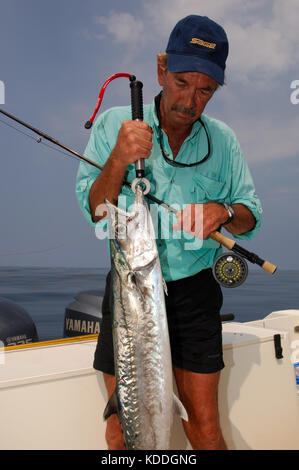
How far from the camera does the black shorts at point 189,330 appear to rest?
201 cm

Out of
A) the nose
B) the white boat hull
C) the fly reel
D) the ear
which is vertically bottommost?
the white boat hull

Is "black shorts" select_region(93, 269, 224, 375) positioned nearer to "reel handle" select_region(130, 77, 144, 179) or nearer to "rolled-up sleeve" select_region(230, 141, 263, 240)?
"rolled-up sleeve" select_region(230, 141, 263, 240)

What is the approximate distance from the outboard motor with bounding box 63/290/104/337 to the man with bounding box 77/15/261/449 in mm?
1993

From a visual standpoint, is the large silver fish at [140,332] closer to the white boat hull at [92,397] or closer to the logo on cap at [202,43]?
the white boat hull at [92,397]

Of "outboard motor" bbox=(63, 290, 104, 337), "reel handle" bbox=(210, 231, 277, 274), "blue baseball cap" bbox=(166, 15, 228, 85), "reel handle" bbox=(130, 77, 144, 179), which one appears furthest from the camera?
"outboard motor" bbox=(63, 290, 104, 337)

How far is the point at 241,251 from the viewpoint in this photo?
6.61ft

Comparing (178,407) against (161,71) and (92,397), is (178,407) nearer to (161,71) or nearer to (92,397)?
(92,397)

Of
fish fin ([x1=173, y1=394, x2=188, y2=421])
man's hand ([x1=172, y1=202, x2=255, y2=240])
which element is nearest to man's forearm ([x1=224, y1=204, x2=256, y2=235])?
man's hand ([x1=172, y1=202, x2=255, y2=240])

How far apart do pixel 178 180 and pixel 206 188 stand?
0.50 feet

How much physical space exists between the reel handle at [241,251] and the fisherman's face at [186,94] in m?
0.56

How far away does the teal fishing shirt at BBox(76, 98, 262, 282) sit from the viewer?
2045 mm

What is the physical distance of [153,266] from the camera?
1600mm

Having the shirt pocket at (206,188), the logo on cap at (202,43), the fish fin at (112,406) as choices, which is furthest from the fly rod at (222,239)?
the fish fin at (112,406)

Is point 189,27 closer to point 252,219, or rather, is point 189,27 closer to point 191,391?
point 252,219
